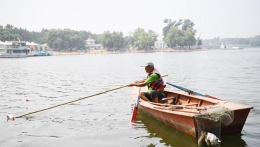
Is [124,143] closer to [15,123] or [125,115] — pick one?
[125,115]

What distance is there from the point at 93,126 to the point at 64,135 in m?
1.31

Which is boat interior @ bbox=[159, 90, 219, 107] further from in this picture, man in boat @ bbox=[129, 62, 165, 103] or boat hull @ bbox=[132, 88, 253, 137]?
man in boat @ bbox=[129, 62, 165, 103]

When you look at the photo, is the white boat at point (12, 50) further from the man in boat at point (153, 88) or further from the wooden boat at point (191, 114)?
the wooden boat at point (191, 114)

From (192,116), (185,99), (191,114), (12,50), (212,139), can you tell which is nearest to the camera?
(212,139)

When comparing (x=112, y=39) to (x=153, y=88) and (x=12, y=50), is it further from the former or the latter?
(x=153, y=88)

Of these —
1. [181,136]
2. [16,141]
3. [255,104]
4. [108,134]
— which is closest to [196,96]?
[181,136]

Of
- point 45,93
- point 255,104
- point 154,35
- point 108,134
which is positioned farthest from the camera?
point 154,35

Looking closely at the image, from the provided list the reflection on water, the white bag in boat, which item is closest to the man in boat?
the reflection on water

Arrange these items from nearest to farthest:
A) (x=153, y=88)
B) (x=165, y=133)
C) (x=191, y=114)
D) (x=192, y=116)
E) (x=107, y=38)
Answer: (x=192, y=116)
(x=191, y=114)
(x=165, y=133)
(x=153, y=88)
(x=107, y=38)

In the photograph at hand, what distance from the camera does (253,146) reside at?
7.57 meters

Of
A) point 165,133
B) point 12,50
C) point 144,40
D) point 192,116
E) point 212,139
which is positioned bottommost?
point 165,133

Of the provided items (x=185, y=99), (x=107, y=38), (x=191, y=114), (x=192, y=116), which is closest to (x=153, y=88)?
(x=185, y=99)

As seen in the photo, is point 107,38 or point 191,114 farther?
point 107,38

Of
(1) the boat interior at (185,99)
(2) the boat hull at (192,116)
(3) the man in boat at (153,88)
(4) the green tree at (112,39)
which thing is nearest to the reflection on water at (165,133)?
(2) the boat hull at (192,116)
